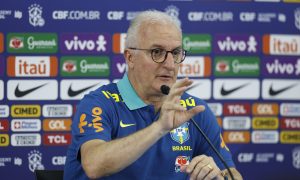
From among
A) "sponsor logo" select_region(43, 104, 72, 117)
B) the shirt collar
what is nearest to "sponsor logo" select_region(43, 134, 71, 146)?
"sponsor logo" select_region(43, 104, 72, 117)

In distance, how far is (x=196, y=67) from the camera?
297 centimetres

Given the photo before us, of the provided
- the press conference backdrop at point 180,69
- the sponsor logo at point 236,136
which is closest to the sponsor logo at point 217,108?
the press conference backdrop at point 180,69

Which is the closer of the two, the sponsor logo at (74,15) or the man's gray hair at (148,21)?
the man's gray hair at (148,21)

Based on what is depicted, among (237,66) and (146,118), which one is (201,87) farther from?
(146,118)

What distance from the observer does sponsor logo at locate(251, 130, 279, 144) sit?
3076 mm

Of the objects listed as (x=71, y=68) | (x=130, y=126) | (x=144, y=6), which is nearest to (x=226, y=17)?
(x=144, y=6)

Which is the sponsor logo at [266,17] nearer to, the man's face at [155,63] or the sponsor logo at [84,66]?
the sponsor logo at [84,66]

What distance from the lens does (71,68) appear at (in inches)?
113

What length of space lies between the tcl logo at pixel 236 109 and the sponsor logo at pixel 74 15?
934 mm

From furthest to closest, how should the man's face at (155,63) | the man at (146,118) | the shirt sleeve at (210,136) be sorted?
1. the shirt sleeve at (210,136)
2. the man's face at (155,63)
3. the man at (146,118)

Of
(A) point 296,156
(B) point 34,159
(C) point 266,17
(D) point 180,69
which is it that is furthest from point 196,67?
(B) point 34,159

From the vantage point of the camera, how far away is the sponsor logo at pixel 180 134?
1806 millimetres

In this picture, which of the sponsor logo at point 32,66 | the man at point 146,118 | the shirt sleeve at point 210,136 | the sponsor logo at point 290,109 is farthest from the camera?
the sponsor logo at point 290,109

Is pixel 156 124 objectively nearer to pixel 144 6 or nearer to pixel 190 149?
pixel 190 149
